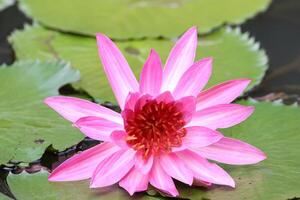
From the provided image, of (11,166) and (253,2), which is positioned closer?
(11,166)

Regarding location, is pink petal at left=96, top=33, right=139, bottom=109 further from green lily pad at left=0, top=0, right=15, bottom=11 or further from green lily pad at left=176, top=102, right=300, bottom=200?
green lily pad at left=0, top=0, right=15, bottom=11

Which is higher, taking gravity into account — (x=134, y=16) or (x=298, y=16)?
(x=134, y=16)

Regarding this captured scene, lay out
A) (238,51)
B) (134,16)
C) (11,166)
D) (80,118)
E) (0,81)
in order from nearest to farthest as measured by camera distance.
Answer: (80,118) < (11,166) < (0,81) < (238,51) < (134,16)

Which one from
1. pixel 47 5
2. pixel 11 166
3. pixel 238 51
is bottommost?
pixel 11 166

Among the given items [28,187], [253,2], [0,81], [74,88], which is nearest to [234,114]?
[28,187]

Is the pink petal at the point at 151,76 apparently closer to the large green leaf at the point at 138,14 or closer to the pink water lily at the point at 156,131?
the pink water lily at the point at 156,131

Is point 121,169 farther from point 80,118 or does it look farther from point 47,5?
point 47,5
